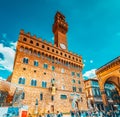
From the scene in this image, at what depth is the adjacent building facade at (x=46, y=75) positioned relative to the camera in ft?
81.3

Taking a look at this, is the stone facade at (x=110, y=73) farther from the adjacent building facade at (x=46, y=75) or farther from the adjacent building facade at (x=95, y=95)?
the adjacent building facade at (x=95, y=95)

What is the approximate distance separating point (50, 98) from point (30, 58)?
36.1 feet

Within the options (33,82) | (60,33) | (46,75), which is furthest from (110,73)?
(60,33)

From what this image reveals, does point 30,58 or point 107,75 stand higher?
point 30,58

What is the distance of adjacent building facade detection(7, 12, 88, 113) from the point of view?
24.8 metres

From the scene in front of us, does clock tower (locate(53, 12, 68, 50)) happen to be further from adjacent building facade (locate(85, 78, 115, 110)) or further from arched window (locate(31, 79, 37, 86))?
adjacent building facade (locate(85, 78, 115, 110))

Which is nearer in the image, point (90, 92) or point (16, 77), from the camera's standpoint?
point (16, 77)

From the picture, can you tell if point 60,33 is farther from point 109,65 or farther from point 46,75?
point 109,65

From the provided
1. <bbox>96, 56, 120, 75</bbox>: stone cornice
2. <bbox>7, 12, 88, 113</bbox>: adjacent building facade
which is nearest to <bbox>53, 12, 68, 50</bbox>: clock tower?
<bbox>7, 12, 88, 113</bbox>: adjacent building facade

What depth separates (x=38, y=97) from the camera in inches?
993

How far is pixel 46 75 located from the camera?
29.2 m

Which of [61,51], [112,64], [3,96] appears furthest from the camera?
[61,51]

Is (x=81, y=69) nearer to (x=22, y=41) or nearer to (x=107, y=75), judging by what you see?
(x=107, y=75)

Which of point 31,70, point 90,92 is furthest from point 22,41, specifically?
point 90,92
